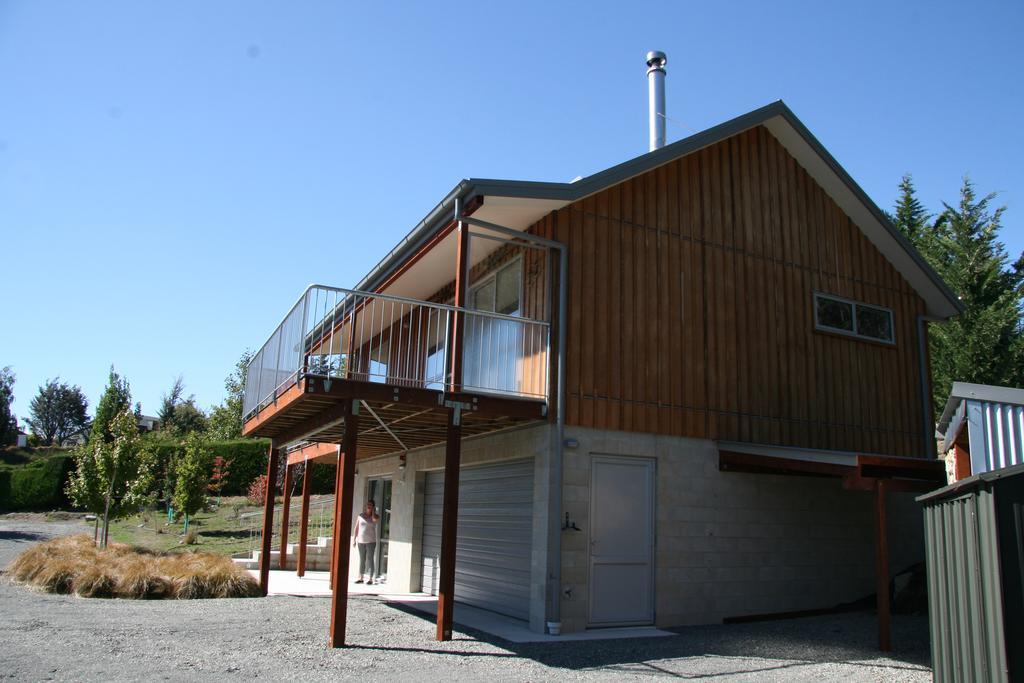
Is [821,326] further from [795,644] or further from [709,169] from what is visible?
[795,644]

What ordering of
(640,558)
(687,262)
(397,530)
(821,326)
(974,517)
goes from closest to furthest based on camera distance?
(974,517) → (640,558) → (687,262) → (821,326) → (397,530)

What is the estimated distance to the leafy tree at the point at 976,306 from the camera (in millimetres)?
18547

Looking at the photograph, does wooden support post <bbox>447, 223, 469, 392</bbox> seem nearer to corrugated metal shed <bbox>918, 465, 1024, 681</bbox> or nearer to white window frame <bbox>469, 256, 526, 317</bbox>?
white window frame <bbox>469, 256, 526, 317</bbox>

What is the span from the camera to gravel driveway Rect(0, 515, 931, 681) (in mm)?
6781

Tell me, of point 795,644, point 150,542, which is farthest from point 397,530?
point 150,542

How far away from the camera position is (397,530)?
46.6 feet

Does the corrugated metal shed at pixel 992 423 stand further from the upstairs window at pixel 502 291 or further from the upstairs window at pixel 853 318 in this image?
the upstairs window at pixel 502 291

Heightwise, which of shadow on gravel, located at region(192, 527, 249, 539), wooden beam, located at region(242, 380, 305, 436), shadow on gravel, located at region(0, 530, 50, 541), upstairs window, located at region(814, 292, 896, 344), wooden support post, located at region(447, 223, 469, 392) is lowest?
shadow on gravel, located at region(0, 530, 50, 541)

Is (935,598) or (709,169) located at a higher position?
(709,169)

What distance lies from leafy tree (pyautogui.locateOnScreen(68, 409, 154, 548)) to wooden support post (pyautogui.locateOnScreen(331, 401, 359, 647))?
1380cm

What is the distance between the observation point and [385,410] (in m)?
9.60

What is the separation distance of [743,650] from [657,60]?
33.4 ft

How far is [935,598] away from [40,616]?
31.3 feet

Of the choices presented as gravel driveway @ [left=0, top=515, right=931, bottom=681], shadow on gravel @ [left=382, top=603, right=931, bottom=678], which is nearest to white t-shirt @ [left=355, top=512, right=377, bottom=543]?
gravel driveway @ [left=0, top=515, right=931, bottom=681]
